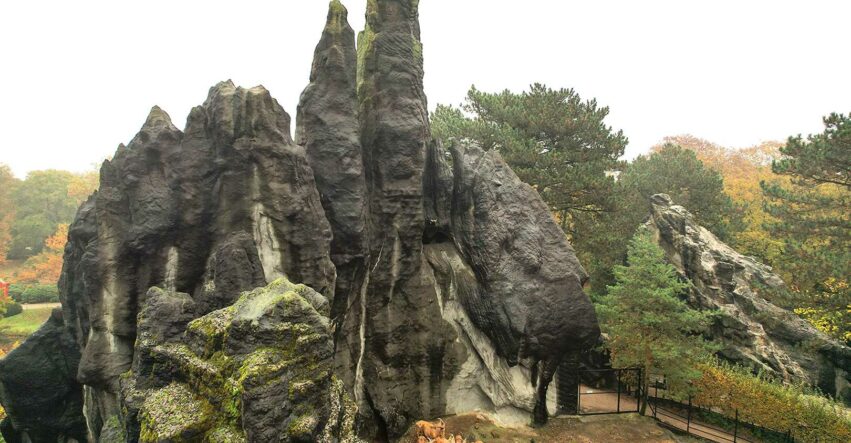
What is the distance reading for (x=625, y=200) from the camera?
904 inches

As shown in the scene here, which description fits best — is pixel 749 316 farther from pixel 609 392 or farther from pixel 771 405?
pixel 609 392

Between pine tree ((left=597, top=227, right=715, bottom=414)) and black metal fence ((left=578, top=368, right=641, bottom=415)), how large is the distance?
703 mm

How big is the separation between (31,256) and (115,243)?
156 feet

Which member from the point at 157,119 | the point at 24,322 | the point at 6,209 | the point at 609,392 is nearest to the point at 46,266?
the point at 24,322

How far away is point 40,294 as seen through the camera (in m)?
37.2

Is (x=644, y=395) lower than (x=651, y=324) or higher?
lower

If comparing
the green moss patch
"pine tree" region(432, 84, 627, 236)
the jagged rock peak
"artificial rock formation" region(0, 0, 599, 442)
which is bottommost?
the green moss patch

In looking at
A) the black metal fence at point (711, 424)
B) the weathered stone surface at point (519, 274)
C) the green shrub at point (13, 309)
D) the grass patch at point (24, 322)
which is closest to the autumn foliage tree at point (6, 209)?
the green shrub at point (13, 309)

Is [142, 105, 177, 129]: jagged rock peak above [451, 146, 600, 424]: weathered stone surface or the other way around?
above

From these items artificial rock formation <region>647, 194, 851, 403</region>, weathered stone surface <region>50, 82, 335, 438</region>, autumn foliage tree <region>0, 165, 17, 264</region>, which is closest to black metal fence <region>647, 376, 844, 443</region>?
artificial rock formation <region>647, 194, 851, 403</region>

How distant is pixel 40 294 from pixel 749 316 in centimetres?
5019

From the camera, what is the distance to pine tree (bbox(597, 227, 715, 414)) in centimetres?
1538

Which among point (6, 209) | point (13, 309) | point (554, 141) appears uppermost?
point (554, 141)

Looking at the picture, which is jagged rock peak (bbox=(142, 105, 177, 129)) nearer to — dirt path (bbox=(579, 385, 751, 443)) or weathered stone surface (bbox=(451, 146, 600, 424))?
weathered stone surface (bbox=(451, 146, 600, 424))
